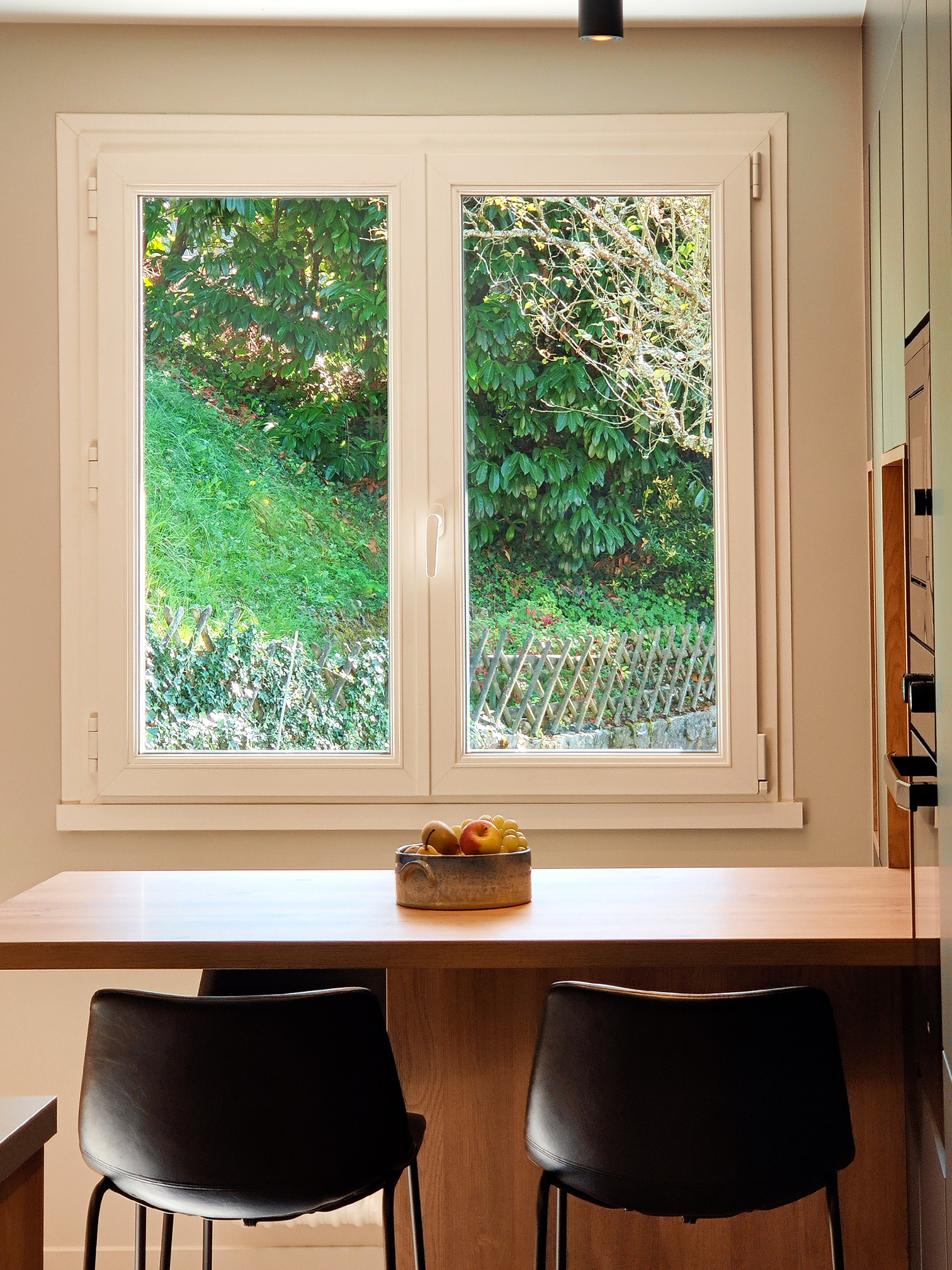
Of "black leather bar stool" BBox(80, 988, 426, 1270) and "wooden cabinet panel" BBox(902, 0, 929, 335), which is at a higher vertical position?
"wooden cabinet panel" BBox(902, 0, 929, 335)

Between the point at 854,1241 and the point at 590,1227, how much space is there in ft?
1.50

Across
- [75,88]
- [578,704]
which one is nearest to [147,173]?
[75,88]

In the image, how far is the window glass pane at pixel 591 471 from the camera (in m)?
3.28

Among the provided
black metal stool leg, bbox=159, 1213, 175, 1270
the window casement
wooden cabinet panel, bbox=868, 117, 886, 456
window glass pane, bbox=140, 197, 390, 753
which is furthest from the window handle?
black metal stool leg, bbox=159, 1213, 175, 1270

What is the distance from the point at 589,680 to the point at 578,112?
1490 millimetres

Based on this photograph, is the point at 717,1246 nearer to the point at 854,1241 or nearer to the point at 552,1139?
the point at 854,1241

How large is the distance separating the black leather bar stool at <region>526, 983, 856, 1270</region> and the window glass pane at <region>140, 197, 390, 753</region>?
1.75 m

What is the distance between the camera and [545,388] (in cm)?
329

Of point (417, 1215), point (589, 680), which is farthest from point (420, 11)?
point (417, 1215)

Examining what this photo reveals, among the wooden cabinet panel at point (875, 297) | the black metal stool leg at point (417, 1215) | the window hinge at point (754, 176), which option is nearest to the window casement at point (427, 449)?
the window hinge at point (754, 176)

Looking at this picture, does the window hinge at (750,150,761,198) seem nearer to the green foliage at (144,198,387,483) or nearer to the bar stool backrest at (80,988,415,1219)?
the green foliage at (144,198,387,483)

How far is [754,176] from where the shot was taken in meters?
3.21

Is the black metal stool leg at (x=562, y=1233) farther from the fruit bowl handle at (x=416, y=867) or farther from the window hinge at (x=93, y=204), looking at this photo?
the window hinge at (x=93, y=204)

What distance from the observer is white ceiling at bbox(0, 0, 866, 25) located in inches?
122
